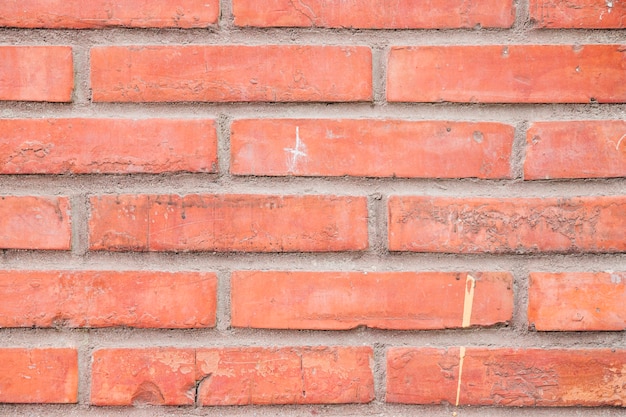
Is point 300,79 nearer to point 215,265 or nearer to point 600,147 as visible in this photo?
point 215,265

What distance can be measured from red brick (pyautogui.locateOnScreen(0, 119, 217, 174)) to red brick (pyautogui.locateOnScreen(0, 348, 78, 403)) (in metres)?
0.32

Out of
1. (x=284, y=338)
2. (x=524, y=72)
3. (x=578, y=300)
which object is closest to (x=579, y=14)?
(x=524, y=72)

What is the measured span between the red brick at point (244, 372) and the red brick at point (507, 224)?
23 cm

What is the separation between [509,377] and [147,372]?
64 cm

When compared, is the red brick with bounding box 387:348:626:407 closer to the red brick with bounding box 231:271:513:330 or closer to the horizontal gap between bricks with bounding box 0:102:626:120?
the red brick with bounding box 231:271:513:330

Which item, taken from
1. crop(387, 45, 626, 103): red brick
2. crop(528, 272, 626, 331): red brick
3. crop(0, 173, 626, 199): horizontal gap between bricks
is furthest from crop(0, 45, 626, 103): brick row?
crop(528, 272, 626, 331): red brick

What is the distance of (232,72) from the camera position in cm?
100

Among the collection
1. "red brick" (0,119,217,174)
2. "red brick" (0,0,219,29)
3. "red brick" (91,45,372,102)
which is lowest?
"red brick" (0,119,217,174)

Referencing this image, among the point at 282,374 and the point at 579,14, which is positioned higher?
the point at 579,14

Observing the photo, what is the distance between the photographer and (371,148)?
3.30 ft

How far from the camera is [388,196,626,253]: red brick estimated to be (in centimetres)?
100

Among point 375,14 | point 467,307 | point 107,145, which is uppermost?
point 375,14

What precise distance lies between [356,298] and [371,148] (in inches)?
10.5

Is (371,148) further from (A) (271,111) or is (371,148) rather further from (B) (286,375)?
(B) (286,375)
